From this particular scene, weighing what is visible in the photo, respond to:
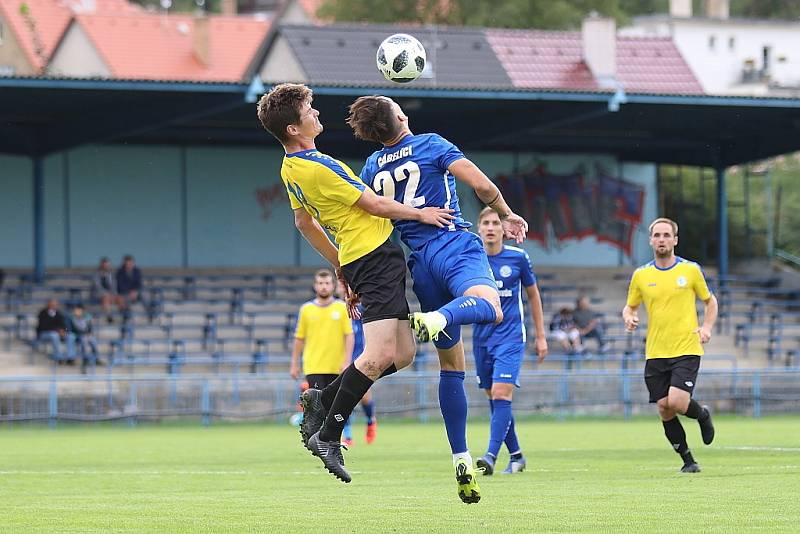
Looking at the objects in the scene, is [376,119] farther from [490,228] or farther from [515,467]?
[515,467]

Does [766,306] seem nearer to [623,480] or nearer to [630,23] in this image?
[623,480]

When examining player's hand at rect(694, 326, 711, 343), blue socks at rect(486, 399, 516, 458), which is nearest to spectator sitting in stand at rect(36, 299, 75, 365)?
blue socks at rect(486, 399, 516, 458)

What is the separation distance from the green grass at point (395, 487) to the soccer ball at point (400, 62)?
2.88m

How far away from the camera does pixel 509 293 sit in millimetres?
13938

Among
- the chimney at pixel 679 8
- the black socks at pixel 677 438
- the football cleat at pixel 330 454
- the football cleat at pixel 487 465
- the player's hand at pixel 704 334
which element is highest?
the chimney at pixel 679 8

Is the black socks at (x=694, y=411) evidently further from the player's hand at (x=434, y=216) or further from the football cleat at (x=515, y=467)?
the player's hand at (x=434, y=216)

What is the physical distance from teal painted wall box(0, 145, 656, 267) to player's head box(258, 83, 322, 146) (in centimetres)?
2622

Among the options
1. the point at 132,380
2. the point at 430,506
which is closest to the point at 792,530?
the point at 430,506

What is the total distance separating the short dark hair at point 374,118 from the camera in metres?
9.15

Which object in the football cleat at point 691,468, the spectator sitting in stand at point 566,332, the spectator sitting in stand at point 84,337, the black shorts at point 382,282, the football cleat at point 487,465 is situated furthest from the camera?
the spectator sitting in stand at point 566,332

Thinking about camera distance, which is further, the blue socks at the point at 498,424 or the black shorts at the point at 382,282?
the blue socks at the point at 498,424

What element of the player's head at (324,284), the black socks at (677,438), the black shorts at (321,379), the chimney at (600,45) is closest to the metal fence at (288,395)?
the black shorts at (321,379)

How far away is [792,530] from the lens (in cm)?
798

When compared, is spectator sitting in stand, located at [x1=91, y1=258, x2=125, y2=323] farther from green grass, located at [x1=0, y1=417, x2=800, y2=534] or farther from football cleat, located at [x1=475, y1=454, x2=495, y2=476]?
football cleat, located at [x1=475, y1=454, x2=495, y2=476]
